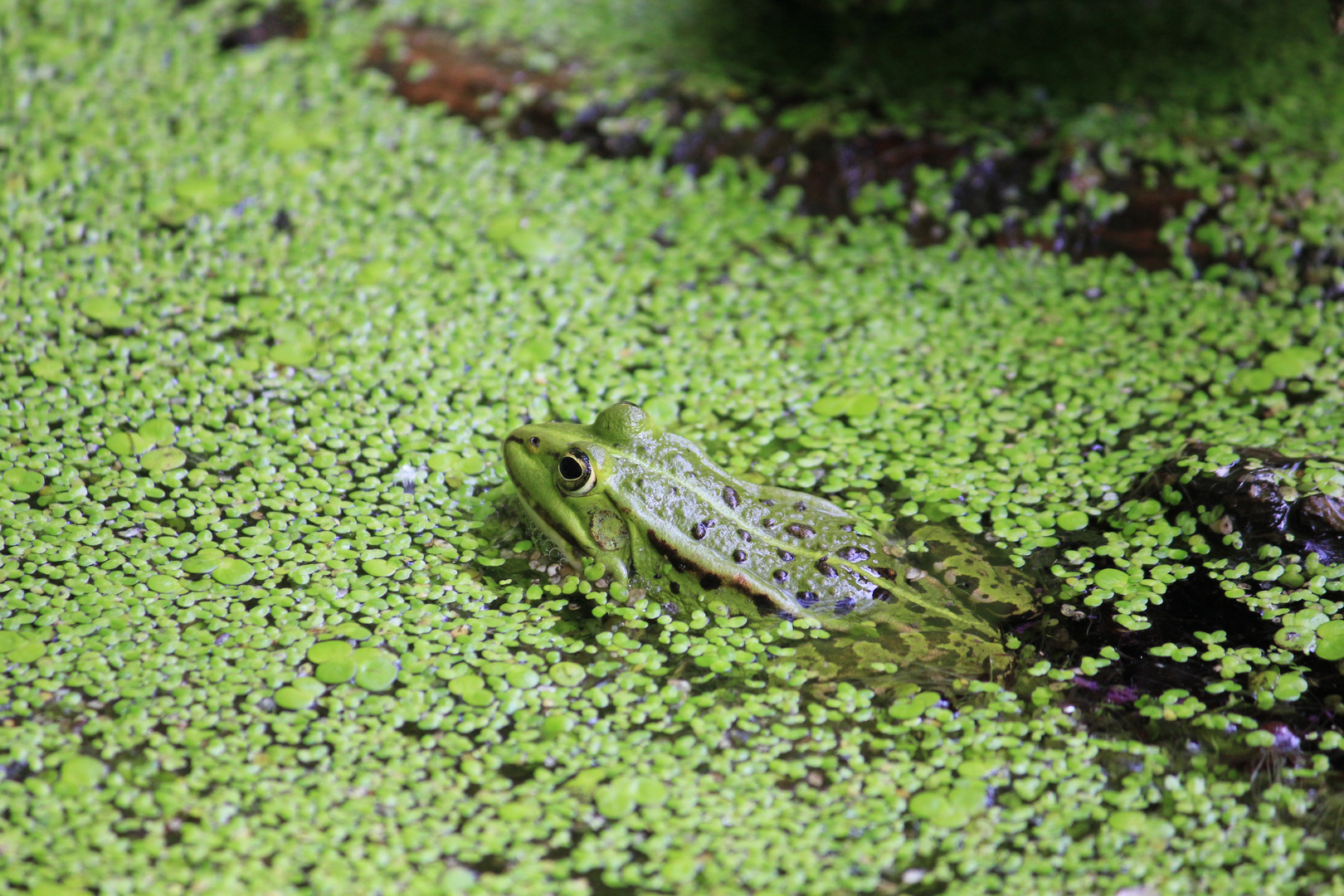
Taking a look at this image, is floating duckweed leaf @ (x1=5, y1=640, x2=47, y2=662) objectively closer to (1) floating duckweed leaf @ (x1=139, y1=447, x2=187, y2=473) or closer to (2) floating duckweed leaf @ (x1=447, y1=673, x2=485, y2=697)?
(1) floating duckweed leaf @ (x1=139, y1=447, x2=187, y2=473)

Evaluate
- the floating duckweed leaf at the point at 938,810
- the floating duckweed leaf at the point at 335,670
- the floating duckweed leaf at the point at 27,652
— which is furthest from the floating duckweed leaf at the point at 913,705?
the floating duckweed leaf at the point at 27,652

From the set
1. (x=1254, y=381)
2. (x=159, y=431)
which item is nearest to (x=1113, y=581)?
(x=1254, y=381)

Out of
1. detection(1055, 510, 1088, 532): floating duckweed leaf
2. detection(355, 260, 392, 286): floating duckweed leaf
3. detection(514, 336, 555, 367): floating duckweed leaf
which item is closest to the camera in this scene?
detection(1055, 510, 1088, 532): floating duckweed leaf

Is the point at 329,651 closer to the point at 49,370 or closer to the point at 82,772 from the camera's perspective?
the point at 82,772

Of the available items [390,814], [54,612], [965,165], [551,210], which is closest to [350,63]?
[551,210]

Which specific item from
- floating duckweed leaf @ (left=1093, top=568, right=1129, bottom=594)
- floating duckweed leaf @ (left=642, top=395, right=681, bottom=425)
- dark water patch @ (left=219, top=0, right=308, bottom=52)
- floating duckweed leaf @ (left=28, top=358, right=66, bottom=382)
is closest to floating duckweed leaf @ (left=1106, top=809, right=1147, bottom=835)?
floating duckweed leaf @ (left=1093, top=568, right=1129, bottom=594)

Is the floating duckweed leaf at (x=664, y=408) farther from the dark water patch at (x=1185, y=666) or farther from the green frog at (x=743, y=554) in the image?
the dark water patch at (x=1185, y=666)

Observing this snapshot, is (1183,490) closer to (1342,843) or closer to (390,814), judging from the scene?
(1342,843)
